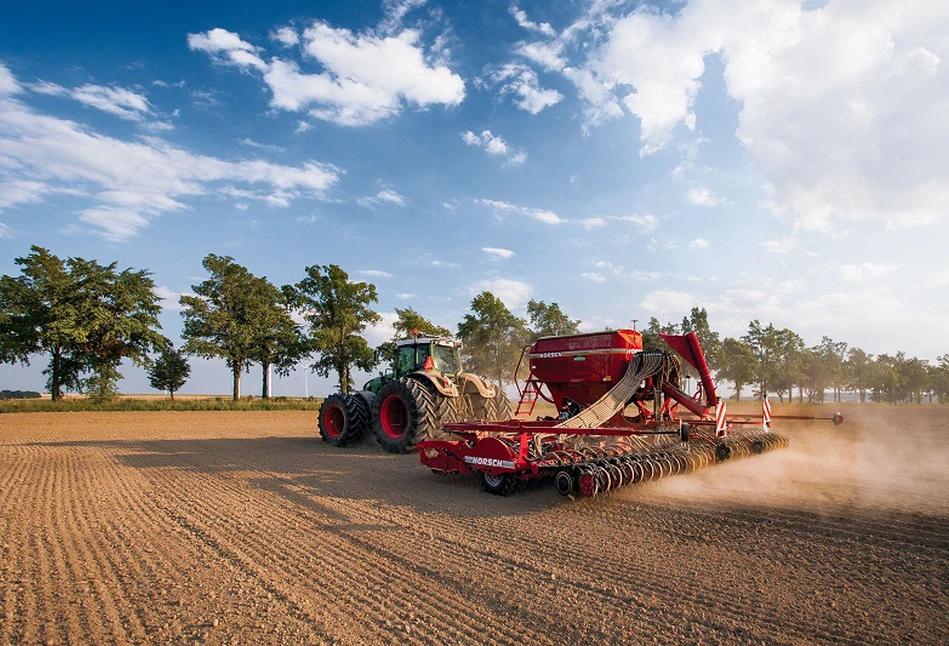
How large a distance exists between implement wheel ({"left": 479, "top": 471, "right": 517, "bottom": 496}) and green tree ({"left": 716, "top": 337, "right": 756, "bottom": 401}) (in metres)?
40.6

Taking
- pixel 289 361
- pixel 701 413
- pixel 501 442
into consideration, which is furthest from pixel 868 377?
pixel 501 442

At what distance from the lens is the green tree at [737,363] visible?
144 feet

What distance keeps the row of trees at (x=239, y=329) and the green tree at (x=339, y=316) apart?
0.07 metres

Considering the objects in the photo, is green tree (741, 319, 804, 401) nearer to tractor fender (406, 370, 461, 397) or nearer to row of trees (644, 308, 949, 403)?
row of trees (644, 308, 949, 403)

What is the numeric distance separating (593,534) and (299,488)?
4.55m

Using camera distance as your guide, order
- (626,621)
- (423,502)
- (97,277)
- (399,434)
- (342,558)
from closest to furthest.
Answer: (626,621) < (342,558) < (423,502) < (399,434) < (97,277)

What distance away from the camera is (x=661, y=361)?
9562mm

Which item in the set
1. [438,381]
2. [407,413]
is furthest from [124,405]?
[438,381]

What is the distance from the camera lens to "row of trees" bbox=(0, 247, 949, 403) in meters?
31.8

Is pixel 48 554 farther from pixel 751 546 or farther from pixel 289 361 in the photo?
pixel 289 361

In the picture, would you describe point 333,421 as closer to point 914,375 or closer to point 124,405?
point 124,405

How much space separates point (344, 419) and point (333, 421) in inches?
45.6

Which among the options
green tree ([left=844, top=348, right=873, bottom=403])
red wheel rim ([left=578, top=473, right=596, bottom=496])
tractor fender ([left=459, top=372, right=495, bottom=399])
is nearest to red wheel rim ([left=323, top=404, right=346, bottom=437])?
tractor fender ([left=459, top=372, right=495, bottom=399])

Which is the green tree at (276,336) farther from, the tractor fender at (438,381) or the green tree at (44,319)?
the tractor fender at (438,381)
